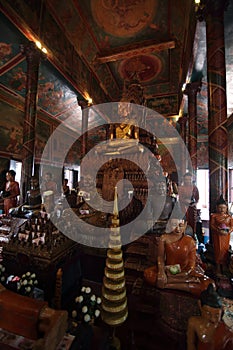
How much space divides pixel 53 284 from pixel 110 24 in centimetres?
834

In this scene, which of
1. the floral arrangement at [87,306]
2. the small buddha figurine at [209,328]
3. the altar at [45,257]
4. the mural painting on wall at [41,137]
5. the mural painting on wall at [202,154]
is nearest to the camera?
the small buddha figurine at [209,328]

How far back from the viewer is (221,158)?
9.48 ft

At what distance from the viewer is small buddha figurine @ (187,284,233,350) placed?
858 millimetres

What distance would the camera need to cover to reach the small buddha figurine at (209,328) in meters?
0.86

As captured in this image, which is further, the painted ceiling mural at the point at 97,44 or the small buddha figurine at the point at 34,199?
the painted ceiling mural at the point at 97,44

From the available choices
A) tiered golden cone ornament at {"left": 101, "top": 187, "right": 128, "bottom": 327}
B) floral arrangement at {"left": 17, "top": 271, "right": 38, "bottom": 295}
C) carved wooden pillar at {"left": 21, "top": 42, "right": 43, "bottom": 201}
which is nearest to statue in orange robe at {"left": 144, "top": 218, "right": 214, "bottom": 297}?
tiered golden cone ornament at {"left": 101, "top": 187, "right": 128, "bottom": 327}

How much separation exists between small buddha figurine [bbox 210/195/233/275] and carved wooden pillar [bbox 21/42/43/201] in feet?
15.5

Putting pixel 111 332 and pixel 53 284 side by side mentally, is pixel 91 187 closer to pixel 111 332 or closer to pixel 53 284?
pixel 53 284

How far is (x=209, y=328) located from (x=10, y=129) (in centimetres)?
888

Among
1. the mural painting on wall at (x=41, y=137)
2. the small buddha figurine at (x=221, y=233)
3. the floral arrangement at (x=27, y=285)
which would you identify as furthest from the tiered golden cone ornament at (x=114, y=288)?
the mural painting on wall at (x=41, y=137)

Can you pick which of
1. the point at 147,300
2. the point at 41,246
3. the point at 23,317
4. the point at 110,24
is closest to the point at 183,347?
the point at 147,300

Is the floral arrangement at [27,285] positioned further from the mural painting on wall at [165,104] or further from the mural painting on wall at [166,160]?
the mural painting on wall at [166,160]

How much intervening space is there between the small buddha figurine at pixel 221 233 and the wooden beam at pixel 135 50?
723 centimetres

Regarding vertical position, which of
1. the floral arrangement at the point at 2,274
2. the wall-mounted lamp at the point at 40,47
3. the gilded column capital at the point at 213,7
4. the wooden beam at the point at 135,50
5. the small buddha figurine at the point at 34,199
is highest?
the wooden beam at the point at 135,50
